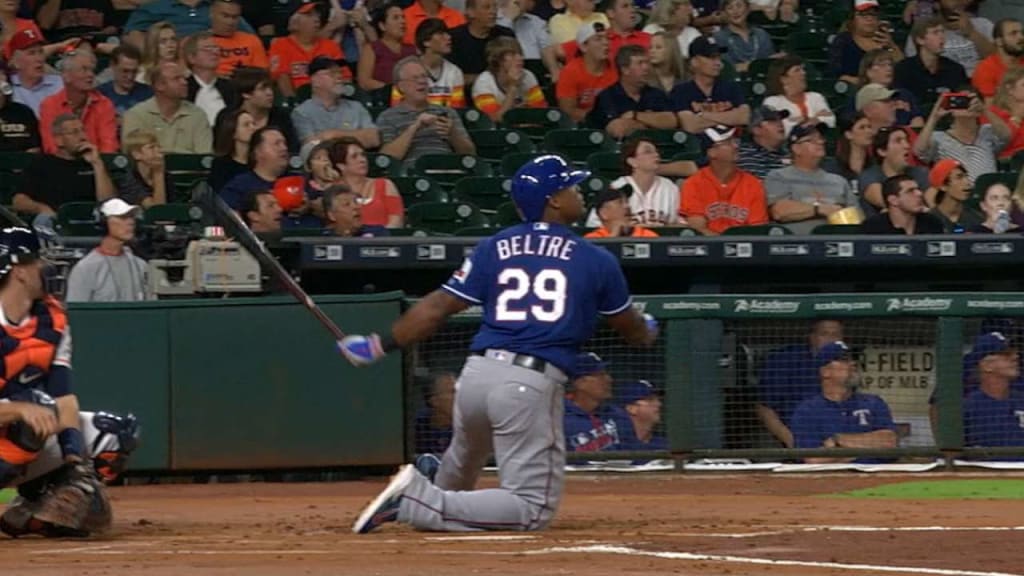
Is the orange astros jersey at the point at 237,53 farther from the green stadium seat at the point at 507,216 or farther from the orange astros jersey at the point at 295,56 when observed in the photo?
the green stadium seat at the point at 507,216

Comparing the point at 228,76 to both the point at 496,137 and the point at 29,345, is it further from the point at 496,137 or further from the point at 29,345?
the point at 29,345

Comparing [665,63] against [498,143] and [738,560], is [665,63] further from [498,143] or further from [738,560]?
[738,560]

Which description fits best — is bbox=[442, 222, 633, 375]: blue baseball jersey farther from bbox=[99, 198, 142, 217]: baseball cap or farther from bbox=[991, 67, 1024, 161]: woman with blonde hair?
bbox=[991, 67, 1024, 161]: woman with blonde hair

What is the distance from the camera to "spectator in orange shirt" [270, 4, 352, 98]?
582 inches

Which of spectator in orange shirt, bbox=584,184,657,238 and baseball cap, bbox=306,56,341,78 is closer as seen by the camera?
spectator in orange shirt, bbox=584,184,657,238

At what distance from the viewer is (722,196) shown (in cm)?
1297

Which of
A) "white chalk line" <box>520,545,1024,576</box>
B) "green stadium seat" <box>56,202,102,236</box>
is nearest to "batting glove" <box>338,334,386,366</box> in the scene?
"white chalk line" <box>520,545,1024,576</box>

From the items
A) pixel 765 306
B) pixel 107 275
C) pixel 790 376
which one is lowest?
pixel 790 376

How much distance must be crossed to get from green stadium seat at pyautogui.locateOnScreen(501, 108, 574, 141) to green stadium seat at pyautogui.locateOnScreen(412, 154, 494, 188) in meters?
0.86

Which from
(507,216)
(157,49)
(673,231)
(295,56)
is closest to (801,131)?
(673,231)

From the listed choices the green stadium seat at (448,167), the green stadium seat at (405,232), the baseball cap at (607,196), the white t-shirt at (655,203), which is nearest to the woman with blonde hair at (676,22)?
the green stadium seat at (448,167)

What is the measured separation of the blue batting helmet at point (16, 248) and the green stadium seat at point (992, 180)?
23.5 feet

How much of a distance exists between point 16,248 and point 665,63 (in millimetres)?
A: 7751

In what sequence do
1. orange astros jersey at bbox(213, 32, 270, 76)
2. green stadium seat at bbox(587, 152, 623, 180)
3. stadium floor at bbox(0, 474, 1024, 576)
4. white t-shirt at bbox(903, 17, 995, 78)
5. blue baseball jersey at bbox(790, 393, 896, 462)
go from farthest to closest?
white t-shirt at bbox(903, 17, 995, 78) < orange astros jersey at bbox(213, 32, 270, 76) < green stadium seat at bbox(587, 152, 623, 180) < blue baseball jersey at bbox(790, 393, 896, 462) < stadium floor at bbox(0, 474, 1024, 576)
